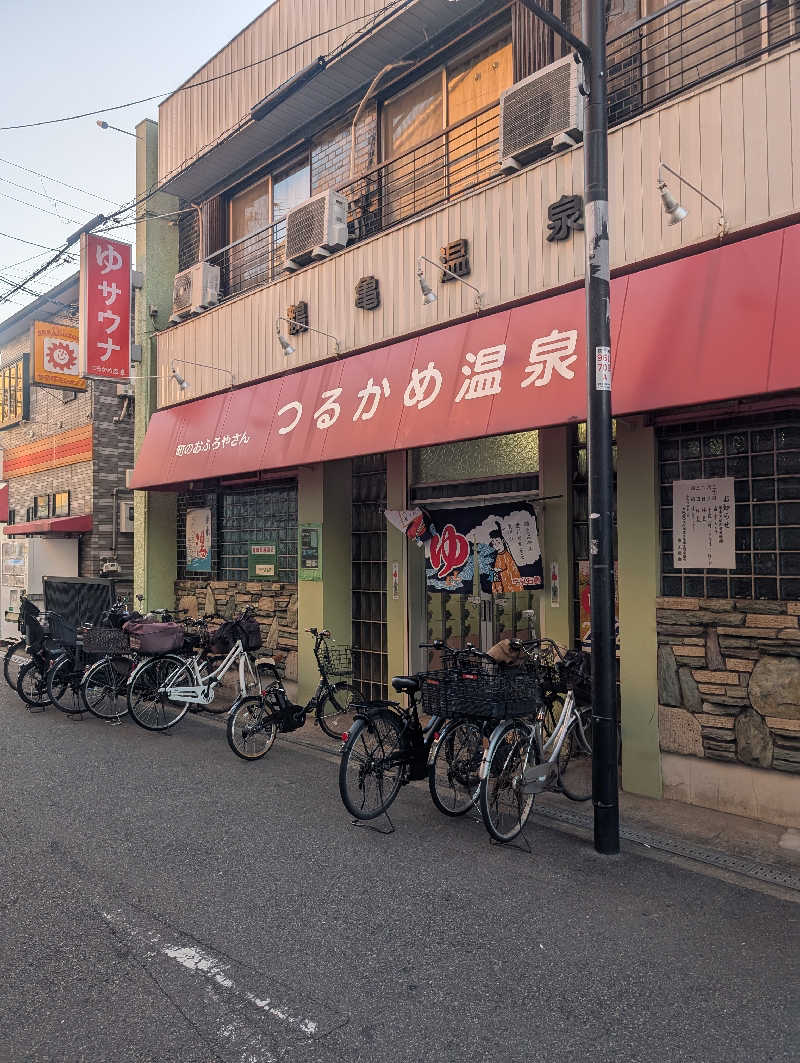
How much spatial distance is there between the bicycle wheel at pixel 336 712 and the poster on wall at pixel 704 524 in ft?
13.2

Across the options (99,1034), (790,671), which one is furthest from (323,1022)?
(790,671)

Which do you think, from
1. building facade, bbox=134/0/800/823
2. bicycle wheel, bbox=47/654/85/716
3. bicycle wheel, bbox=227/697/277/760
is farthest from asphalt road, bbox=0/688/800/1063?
bicycle wheel, bbox=47/654/85/716

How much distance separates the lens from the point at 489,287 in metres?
8.11

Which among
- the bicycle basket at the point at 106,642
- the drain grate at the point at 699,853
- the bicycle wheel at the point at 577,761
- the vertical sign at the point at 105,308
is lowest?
the drain grate at the point at 699,853

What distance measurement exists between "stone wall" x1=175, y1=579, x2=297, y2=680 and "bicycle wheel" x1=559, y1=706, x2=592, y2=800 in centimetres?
490

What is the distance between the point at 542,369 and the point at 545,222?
5.99 ft

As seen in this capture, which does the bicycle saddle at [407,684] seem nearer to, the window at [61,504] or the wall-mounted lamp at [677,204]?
the wall-mounted lamp at [677,204]

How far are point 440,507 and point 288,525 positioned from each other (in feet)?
9.52

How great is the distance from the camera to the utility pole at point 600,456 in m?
5.46

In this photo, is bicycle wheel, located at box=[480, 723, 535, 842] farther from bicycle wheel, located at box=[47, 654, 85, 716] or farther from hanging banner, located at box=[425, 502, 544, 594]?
bicycle wheel, located at box=[47, 654, 85, 716]

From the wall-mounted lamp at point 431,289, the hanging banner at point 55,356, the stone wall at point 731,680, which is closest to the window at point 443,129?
the wall-mounted lamp at point 431,289

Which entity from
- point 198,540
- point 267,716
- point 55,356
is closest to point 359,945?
point 267,716

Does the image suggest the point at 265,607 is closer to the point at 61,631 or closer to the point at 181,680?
the point at 181,680

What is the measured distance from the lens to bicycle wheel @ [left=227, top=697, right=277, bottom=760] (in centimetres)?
795
